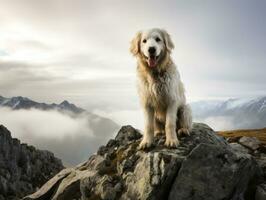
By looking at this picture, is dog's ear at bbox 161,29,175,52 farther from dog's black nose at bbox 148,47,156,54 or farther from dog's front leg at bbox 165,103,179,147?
dog's front leg at bbox 165,103,179,147

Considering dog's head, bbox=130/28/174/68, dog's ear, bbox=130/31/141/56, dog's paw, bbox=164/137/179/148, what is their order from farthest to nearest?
dog's paw, bbox=164/137/179/148 < dog's ear, bbox=130/31/141/56 < dog's head, bbox=130/28/174/68

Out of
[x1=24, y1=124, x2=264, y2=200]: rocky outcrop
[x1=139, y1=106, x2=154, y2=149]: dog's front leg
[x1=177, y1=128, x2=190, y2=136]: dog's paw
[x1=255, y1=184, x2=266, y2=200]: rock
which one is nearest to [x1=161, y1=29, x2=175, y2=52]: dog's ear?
[x1=139, y1=106, x2=154, y2=149]: dog's front leg

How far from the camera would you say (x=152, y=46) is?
61.4ft

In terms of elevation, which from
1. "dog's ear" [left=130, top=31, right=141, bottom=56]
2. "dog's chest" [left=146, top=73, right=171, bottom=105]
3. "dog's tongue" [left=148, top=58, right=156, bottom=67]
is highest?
"dog's ear" [left=130, top=31, right=141, bottom=56]

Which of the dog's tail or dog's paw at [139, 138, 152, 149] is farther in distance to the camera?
the dog's tail

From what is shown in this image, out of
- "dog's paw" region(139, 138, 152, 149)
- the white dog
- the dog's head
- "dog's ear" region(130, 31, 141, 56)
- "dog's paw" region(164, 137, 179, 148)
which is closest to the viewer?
the dog's head

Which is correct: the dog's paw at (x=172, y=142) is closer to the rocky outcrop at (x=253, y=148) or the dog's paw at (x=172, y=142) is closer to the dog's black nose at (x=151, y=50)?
the dog's black nose at (x=151, y=50)

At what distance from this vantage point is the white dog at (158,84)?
1938 centimetres

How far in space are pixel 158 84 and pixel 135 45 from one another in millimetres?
2160

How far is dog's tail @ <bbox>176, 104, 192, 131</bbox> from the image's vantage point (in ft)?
71.7

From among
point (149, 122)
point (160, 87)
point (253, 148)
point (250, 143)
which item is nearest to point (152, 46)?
point (160, 87)

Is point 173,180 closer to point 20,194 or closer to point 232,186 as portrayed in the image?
point 232,186

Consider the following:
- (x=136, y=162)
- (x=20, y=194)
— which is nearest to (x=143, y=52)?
(x=136, y=162)

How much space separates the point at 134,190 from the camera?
21.3m
